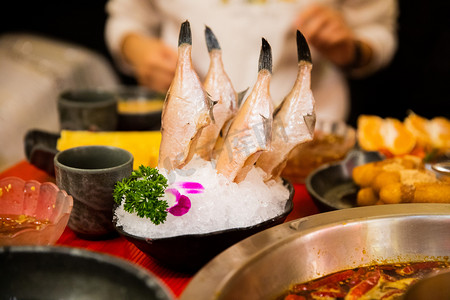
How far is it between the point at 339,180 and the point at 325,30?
0.99 metres

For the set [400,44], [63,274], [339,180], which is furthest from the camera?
[400,44]

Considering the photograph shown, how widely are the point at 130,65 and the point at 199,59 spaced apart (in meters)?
0.52

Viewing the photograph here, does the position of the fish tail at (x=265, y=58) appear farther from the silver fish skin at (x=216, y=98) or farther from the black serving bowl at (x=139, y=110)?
the black serving bowl at (x=139, y=110)

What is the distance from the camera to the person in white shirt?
256 cm

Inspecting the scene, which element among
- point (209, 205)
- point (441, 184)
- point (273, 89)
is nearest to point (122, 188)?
point (209, 205)

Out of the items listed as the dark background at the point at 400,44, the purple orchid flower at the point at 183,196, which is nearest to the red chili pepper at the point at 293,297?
the purple orchid flower at the point at 183,196

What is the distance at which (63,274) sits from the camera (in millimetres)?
825

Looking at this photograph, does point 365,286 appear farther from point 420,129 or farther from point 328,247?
point 420,129

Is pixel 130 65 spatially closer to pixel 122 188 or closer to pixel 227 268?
pixel 122 188

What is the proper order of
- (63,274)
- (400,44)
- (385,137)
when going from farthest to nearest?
1. (400,44)
2. (385,137)
3. (63,274)

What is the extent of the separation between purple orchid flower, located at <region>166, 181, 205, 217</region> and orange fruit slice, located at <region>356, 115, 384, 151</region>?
913 mm

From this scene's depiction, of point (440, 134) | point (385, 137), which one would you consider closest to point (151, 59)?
point (385, 137)

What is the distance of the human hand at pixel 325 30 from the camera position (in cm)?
225

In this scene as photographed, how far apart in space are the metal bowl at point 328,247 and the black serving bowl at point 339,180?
0.31m
